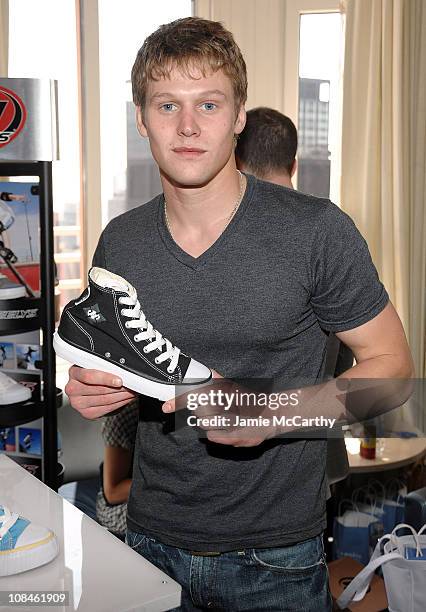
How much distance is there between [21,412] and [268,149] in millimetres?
1165

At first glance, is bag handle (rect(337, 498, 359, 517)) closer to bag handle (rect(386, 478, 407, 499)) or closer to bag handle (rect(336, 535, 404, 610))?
bag handle (rect(386, 478, 407, 499))

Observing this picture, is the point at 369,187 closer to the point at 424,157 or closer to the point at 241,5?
the point at 424,157

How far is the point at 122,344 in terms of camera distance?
140 centimetres

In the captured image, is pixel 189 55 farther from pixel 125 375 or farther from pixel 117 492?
pixel 117 492

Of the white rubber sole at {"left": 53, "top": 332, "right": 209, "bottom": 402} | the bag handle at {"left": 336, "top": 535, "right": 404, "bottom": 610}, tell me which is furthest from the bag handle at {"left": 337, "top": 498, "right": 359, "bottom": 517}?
the white rubber sole at {"left": 53, "top": 332, "right": 209, "bottom": 402}

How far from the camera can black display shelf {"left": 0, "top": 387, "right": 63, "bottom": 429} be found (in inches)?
94.3

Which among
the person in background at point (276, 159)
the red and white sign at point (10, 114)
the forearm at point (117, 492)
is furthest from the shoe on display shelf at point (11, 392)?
the person in background at point (276, 159)

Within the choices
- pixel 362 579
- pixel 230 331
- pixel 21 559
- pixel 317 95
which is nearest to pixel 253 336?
pixel 230 331

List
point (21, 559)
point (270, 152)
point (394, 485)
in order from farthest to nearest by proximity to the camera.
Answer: point (394, 485)
point (270, 152)
point (21, 559)

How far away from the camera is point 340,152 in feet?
13.5

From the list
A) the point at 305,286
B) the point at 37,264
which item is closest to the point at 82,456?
the point at 37,264

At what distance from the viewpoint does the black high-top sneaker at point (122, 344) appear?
1362 millimetres

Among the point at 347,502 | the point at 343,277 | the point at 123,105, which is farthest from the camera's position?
the point at 123,105

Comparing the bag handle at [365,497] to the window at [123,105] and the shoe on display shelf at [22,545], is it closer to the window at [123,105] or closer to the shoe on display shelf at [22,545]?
the window at [123,105]
